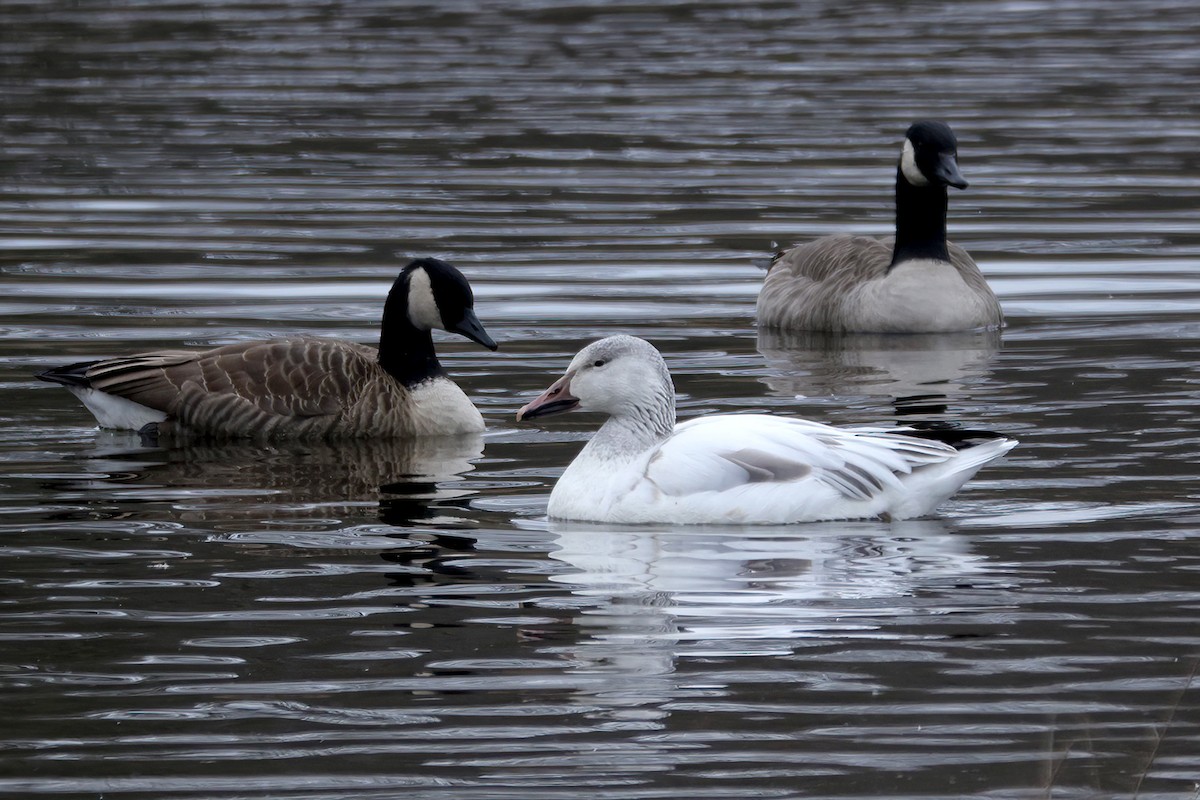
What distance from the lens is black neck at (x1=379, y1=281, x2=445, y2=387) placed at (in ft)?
43.8

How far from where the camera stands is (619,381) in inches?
415

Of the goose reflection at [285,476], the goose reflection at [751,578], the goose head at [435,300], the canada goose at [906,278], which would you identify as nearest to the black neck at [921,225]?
the canada goose at [906,278]

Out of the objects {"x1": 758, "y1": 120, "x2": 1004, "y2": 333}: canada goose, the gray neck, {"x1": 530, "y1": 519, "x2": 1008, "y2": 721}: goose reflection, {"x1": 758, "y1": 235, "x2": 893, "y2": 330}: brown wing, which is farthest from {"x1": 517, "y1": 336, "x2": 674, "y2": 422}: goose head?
{"x1": 758, "y1": 235, "x2": 893, "y2": 330}: brown wing

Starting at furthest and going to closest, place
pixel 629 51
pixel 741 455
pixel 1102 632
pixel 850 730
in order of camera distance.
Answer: pixel 629 51 → pixel 741 455 → pixel 1102 632 → pixel 850 730

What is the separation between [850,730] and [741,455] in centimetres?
303

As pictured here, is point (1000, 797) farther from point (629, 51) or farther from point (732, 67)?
point (629, 51)

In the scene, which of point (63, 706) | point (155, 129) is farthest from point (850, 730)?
point (155, 129)

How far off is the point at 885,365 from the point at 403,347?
12.0 feet

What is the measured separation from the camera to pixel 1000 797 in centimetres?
650

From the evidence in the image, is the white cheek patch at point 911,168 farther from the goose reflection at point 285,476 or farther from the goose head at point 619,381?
the goose head at point 619,381

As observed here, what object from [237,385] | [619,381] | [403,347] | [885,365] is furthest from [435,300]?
[885,365]

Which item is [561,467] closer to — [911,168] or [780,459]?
[780,459]

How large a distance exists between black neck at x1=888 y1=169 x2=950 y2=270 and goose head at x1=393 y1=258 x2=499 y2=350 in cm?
477

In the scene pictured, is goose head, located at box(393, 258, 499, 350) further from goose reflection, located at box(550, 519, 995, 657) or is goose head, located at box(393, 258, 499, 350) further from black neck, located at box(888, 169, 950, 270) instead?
black neck, located at box(888, 169, 950, 270)
